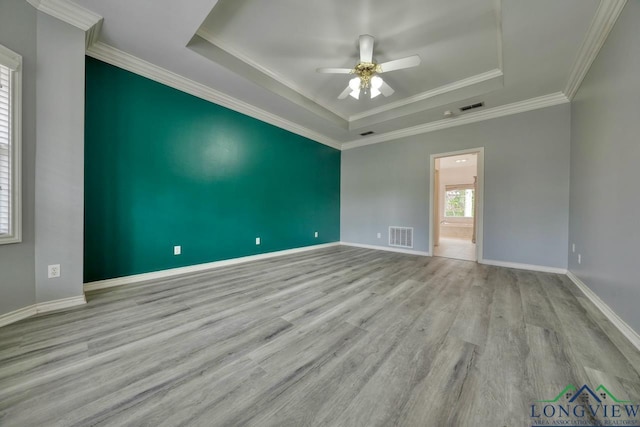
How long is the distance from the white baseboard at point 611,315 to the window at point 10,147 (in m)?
4.53

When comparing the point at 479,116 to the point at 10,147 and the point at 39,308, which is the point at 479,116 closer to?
the point at 10,147

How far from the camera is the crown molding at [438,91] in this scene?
311 cm

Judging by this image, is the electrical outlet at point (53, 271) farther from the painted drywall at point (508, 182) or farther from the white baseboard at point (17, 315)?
the painted drywall at point (508, 182)

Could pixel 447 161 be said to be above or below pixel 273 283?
above

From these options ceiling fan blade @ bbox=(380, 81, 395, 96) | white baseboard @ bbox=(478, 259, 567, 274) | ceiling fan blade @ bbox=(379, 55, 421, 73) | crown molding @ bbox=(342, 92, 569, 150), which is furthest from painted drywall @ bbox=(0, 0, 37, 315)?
white baseboard @ bbox=(478, 259, 567, 274)

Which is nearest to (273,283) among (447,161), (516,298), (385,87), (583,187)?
(516,298)

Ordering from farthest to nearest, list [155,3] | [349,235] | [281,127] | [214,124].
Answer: [349,235], [281,127], [214,124], [155,3]

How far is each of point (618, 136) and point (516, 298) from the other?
1649mm

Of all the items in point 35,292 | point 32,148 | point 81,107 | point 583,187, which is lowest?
point 35,292

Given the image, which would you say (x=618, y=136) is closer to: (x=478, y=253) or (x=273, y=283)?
(x=478, y=253)

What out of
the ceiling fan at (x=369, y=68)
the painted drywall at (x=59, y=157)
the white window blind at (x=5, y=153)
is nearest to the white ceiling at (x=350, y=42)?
the ceiling fan at (x=369, y=68)

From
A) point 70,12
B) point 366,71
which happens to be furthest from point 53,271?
point 366,71

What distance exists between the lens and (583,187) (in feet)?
8.54

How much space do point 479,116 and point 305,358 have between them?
4.65 m
